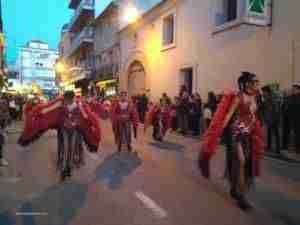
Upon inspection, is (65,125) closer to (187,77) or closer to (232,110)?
(232,110)

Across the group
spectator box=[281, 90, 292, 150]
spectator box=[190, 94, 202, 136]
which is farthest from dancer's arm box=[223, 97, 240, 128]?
spectator box=[190, 94, 202, 136]

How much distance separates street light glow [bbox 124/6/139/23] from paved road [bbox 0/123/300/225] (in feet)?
61.4

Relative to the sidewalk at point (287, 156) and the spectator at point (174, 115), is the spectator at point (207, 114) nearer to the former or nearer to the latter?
the spectator at point (174, 115)

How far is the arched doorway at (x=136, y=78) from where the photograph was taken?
26822 mm

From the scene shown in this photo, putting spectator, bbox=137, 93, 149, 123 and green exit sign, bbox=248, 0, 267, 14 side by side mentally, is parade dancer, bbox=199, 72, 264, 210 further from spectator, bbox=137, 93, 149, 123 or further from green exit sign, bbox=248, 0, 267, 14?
spectator, bbox=137, 93, 149, 123

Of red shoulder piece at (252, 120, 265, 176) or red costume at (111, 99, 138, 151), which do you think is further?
red costume at (111, 99, 138, 151)

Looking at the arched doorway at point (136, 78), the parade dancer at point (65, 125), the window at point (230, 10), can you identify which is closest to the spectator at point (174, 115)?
the window at point (230, 10)

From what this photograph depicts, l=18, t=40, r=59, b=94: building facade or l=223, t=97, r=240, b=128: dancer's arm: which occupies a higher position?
l=18, t=40, r=59, b=94: building facade

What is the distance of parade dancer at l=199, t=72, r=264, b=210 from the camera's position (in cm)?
600

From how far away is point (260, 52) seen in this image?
47.4 ft

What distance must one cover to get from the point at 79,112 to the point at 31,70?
97.7 meters

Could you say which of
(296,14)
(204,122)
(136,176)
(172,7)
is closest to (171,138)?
(204,122)

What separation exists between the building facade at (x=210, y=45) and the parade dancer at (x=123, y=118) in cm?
490

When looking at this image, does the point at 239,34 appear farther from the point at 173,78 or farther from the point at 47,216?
the point at 47,216
